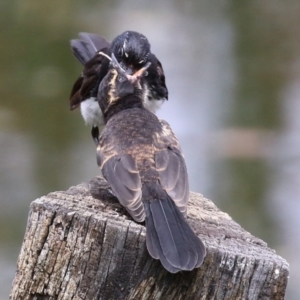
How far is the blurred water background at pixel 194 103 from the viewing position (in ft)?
26.0

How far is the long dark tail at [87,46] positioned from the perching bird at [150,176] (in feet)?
9.31

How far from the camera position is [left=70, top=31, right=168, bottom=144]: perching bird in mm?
5738

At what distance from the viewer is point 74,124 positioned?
983cm

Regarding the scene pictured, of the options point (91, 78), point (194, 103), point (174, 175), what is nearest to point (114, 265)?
point (174, 175)

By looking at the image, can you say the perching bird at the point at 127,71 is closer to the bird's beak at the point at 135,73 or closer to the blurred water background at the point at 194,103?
the bird's beak at the point at 135,73

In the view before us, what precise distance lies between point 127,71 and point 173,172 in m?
1.83

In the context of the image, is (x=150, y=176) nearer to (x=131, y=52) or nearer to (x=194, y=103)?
(x=131, y=52)

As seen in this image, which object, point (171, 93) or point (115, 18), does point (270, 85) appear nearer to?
point (171, 93)

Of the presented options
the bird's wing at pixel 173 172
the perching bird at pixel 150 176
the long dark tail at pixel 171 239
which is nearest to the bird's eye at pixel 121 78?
the perching bird at pixel 150 176

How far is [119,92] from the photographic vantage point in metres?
4.79

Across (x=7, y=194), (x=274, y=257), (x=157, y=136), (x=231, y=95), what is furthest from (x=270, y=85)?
(x=274, y=257)

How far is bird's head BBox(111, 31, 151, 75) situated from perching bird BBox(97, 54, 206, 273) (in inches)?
36.3

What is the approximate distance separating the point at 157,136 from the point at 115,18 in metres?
10.8

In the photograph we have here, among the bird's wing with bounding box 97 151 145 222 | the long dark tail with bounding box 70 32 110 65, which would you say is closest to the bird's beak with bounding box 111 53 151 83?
the bird's wing with bounding box 97 151 145 222
